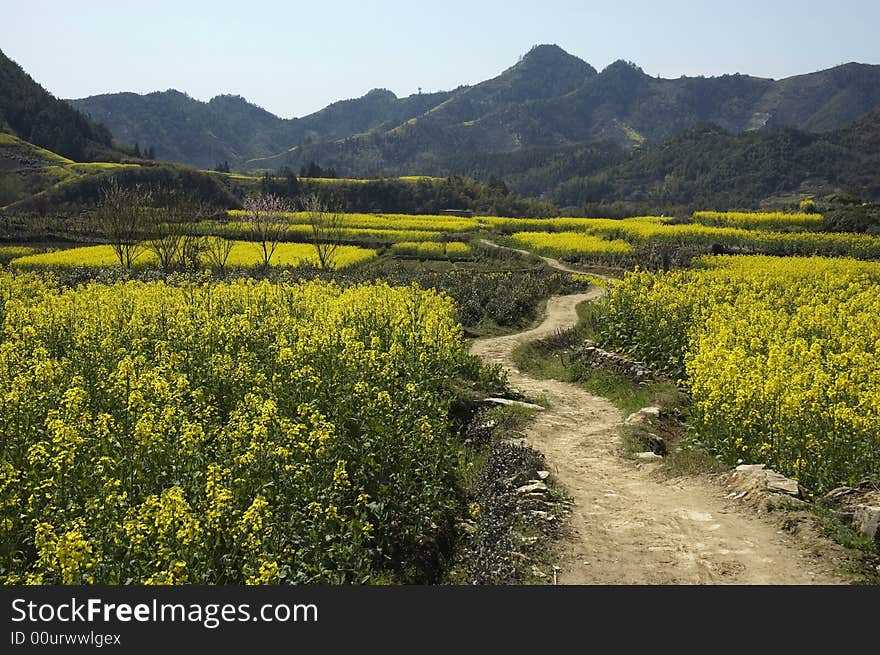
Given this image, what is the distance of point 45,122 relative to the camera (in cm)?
15025

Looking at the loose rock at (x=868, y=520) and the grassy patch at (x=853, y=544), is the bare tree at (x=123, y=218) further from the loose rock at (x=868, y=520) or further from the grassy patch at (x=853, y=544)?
the loose rock at (x=868, y=520)

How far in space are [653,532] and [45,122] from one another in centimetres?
17448

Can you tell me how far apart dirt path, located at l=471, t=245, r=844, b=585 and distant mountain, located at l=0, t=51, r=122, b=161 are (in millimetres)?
155570

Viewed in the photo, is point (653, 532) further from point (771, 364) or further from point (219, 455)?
point (219, 455)

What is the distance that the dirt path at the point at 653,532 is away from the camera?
8.12 m

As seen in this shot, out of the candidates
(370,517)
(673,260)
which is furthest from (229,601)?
(673,260)

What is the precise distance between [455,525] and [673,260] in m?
39.8

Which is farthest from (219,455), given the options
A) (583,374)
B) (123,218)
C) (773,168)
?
(773,168)

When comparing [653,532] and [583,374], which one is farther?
[583,374]

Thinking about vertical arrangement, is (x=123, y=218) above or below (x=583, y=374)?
above

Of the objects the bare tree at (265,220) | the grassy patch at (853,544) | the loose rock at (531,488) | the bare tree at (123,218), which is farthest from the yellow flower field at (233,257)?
the grassy patch at (853,544)

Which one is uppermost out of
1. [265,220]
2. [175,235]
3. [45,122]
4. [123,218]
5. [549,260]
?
[45,122]

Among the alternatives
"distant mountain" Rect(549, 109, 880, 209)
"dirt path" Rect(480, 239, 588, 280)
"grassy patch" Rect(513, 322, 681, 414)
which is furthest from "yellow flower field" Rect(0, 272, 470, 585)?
"distant mountain" Rect(549, 109, 880, 209)

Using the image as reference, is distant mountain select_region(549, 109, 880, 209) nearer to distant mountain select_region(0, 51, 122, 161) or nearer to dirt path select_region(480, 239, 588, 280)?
dirt path select_region(480, 239, 588, 280)
